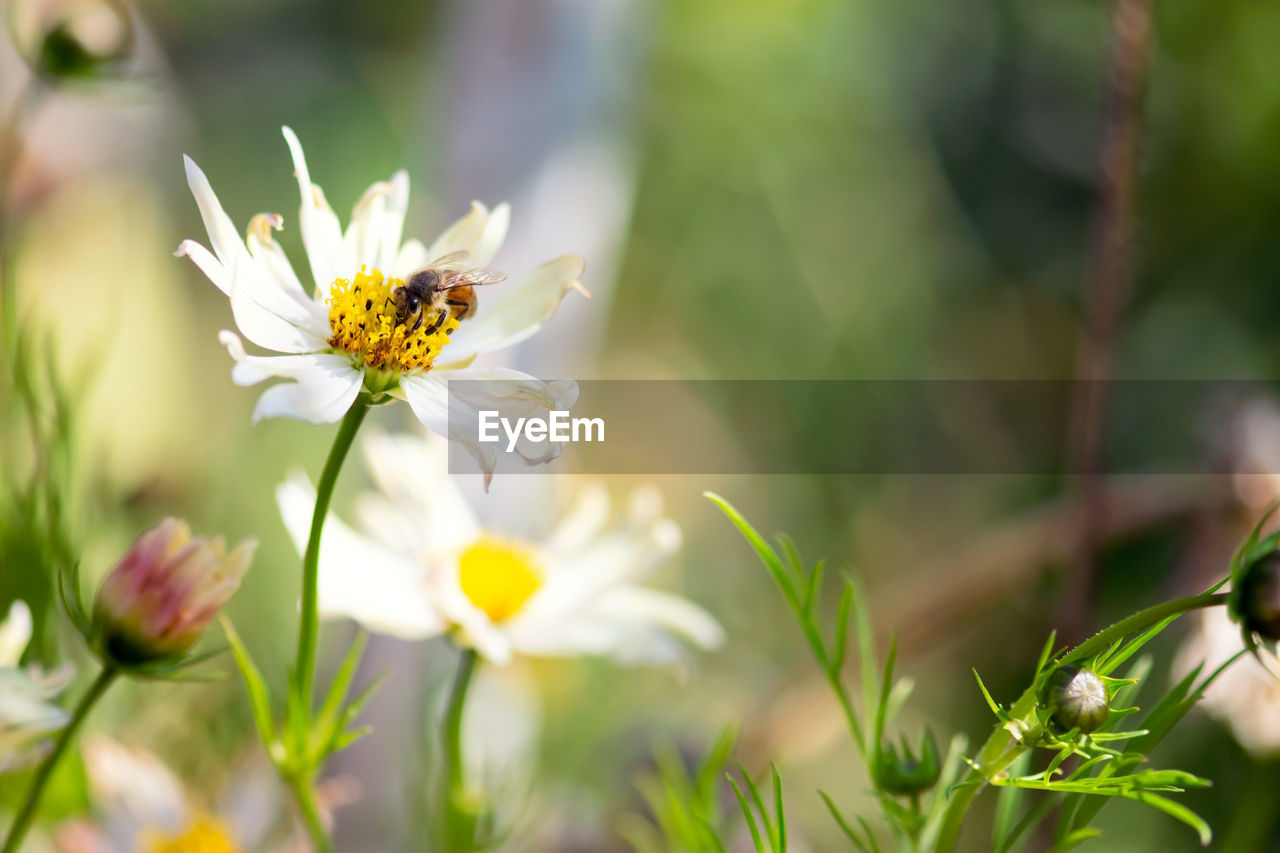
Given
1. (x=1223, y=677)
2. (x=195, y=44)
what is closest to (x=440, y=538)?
(x=1223, y=677)

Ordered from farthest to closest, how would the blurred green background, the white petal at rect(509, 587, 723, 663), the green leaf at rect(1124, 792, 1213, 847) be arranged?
the blurred green background < the white petal at rect(509, 587, 723, 663) < the green leaf at rect(1124, 792, 1213, 847)

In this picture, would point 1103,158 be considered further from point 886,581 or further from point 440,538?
point 886,581

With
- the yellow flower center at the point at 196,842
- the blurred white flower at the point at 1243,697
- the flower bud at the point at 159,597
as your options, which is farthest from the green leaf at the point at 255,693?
the blurred white flower at the point at 1243,697

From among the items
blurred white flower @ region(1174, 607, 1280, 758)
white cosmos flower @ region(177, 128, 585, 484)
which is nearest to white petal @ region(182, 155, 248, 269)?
white cosmos flower @ region(177, 128, 585, 484)

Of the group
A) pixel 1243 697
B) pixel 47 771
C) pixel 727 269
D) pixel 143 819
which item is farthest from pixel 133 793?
pixel 727 269

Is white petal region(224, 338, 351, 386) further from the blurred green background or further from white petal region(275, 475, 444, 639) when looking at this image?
the blurred green background

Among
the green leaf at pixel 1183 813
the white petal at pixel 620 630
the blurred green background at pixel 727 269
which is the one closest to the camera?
the green leaf at pixel 1183 813
